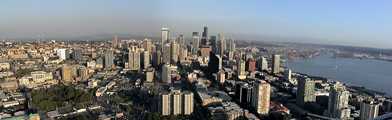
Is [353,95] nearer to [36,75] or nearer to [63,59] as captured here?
[36,75]

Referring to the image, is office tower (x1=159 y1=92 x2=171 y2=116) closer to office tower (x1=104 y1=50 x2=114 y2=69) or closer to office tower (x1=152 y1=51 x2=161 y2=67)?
office tower (x1=152 y1=51 x2=161 y2=67)

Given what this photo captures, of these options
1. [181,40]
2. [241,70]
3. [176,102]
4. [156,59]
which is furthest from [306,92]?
[181,40]

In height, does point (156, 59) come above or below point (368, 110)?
above

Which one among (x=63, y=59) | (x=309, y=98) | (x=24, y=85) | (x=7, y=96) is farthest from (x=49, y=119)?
(x=63, y=59)

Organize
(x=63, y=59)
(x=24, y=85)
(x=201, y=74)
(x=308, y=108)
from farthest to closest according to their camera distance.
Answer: (x=63, y=59), (x=201, y=74), (x=24, y=85), (x=308, y=108)

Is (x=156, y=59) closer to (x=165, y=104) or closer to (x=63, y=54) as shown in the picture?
(x=63, y=54)

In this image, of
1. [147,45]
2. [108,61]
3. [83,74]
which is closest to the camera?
[83,74]
